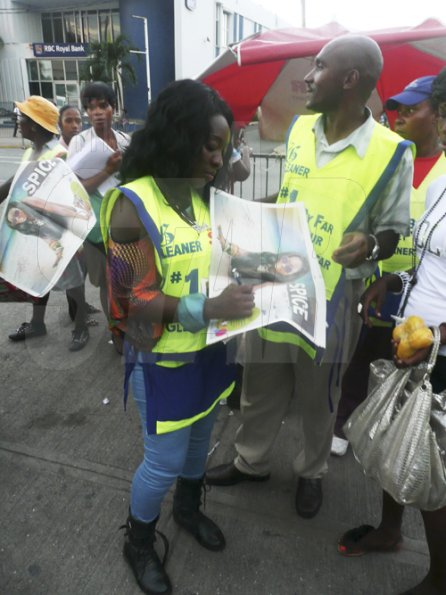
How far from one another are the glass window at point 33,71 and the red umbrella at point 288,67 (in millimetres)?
30322

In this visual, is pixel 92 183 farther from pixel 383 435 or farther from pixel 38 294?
pixel 383 435

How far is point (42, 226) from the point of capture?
1.13 metres

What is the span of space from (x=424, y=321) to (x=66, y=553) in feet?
5.54

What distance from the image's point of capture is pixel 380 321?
7.41 ft

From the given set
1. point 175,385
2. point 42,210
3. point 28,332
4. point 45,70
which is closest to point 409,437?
point 175,385

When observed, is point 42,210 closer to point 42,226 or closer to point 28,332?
point 42,226

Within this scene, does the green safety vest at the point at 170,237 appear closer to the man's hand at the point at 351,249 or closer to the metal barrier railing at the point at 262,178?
the metal barrier railing at the point at 262,178

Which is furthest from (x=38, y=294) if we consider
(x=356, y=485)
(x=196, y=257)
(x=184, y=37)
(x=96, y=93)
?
(x=184, y=37)

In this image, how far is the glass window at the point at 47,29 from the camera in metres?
29.4

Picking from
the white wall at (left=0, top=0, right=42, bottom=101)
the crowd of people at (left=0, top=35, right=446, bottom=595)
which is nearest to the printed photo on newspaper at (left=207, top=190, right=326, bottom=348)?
the crowd of people at (left=0, top=35, right=446, bottom=595)

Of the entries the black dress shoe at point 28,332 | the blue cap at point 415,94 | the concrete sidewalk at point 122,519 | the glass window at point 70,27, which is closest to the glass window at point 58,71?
the glass window at point 70,27

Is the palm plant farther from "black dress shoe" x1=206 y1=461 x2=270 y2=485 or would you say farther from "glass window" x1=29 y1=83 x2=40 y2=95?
"black dress shoe" x1=206 y1=461 x2=270 y2=485

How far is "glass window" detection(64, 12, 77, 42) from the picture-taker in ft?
95.0

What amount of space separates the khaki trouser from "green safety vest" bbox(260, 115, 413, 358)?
0.84 ft
